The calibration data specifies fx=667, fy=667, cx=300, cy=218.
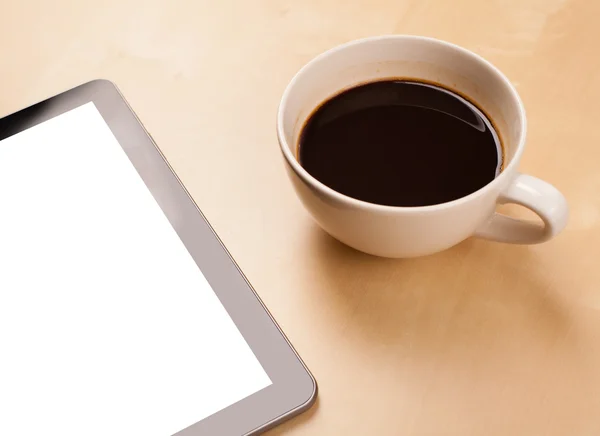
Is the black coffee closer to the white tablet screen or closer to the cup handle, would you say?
the cup handle

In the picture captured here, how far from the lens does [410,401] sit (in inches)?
18.1

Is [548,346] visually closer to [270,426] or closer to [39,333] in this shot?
[270,426]

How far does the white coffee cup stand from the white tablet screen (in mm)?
124

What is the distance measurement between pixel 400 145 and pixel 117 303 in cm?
25

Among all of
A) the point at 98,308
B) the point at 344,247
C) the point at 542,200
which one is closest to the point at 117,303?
the point at 98,308

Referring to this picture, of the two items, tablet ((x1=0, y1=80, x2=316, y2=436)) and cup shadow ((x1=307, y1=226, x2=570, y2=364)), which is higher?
tablet ((x1=0, y1=80, x2=316, y2=436))

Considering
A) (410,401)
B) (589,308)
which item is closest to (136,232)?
(410,401)

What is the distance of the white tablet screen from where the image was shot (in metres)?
0.46

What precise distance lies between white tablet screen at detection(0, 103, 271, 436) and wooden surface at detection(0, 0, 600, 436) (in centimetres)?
5

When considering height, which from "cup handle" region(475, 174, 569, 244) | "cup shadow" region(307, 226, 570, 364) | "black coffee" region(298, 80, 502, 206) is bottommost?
"cup shadow" region(307, 226, 570, 364)

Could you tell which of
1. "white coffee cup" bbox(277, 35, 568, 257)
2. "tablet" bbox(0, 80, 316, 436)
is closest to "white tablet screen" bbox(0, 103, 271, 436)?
"tablet" bbox(0, 80, 316, 436)

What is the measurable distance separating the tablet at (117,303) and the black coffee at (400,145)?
0.37ft

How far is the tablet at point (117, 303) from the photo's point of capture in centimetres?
46

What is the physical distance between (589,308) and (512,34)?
31 cm
